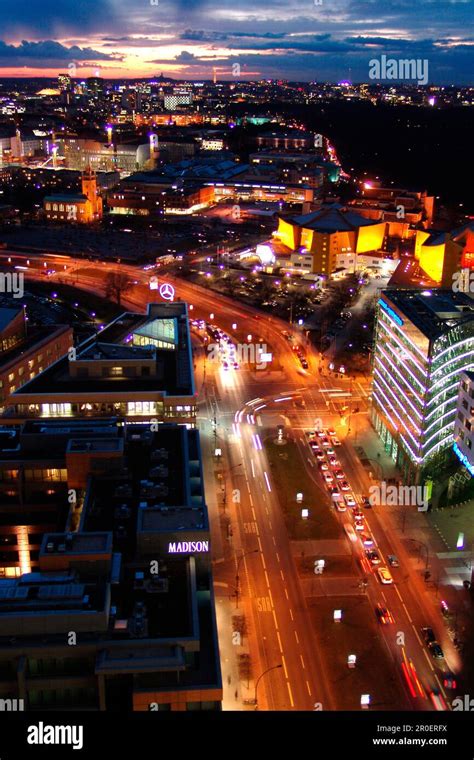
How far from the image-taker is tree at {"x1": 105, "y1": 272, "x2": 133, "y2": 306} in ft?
227

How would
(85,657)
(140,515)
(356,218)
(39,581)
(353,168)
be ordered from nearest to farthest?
(85,657)
(39,581)
(140,515)
(356,218)
(353,168)

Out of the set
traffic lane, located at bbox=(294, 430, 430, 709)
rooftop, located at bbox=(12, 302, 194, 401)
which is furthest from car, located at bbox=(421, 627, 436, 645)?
rooftop, located at bbox=(12, 302, 194, 401)

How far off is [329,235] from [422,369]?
153 ft

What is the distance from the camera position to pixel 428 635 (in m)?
26.4

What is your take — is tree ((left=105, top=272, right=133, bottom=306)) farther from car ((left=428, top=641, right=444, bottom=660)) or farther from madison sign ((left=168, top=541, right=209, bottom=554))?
car ((left=428, top=641, right=444, bottom=660))

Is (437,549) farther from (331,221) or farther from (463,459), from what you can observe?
(331,221)

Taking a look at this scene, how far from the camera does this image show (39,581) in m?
19.8

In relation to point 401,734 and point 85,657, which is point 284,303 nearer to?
point 85,657

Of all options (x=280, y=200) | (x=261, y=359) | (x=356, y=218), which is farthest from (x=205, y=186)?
(x=261, y=359)

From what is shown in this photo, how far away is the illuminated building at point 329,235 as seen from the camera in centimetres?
7899

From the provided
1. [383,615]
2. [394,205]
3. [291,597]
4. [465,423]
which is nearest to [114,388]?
[291,597]

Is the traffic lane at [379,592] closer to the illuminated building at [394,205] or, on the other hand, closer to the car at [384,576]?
the car at [384,576]

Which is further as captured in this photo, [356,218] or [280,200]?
[280,200]

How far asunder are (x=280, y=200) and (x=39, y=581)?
105711mm
